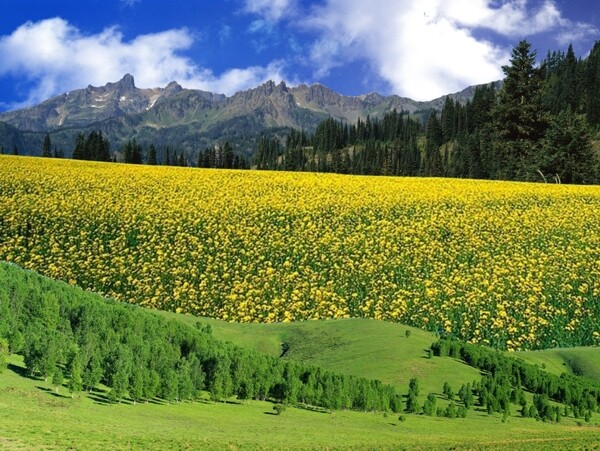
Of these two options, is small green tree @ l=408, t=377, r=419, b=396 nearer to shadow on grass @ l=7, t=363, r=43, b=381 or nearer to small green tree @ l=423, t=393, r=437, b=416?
small green tree @ l=423, t=393, r=437, b=416

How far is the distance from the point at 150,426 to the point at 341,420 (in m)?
2.97

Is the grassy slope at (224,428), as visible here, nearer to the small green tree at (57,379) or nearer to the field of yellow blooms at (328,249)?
the small green tree at (57,379)

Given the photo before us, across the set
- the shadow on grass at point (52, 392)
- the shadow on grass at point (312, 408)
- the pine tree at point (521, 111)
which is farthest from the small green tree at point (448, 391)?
the pine tree at point (521, 111)

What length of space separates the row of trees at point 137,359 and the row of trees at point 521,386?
2.09 meters

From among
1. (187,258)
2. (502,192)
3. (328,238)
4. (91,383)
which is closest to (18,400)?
(91,383)

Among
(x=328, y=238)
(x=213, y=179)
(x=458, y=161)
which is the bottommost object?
(x=328, y=238)

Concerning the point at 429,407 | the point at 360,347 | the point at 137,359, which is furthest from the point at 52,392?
the point at 360,347

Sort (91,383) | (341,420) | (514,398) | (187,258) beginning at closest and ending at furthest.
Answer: (91,383) < (341,420) < (514,398) < (187,258)

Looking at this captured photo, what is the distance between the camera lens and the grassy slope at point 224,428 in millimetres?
5504

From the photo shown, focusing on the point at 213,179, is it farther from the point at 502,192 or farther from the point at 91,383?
the point at 91,383

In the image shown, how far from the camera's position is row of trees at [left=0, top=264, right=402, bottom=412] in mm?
7367

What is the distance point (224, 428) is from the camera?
6.89 metres

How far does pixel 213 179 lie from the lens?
41000 mm

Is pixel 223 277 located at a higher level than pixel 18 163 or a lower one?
lower
